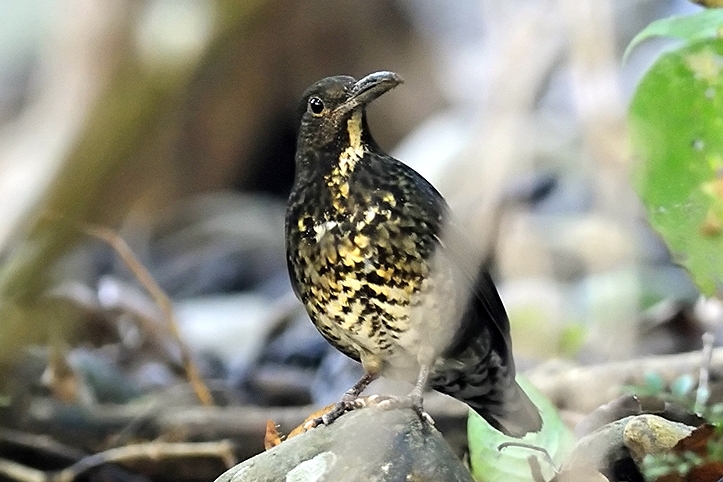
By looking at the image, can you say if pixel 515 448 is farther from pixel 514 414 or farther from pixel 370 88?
pixel 370 88

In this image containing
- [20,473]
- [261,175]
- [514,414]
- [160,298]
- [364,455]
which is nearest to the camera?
[364,455]

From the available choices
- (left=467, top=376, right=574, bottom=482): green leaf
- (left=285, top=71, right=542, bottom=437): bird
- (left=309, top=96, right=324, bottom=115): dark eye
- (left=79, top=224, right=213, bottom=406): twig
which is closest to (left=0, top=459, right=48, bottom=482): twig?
(left=79, top=224, right=213, bottom=406): twig

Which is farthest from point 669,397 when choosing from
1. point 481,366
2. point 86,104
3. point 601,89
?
point 86,104

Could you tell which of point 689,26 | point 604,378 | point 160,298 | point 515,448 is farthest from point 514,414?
point 160,298

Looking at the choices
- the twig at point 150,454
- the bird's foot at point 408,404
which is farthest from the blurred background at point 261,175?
the bird's foot at point 408,404

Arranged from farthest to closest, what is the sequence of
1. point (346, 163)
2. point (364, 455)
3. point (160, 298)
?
point (160, 298) → point (346, 163) → point (364, 455)

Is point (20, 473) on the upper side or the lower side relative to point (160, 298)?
lower
